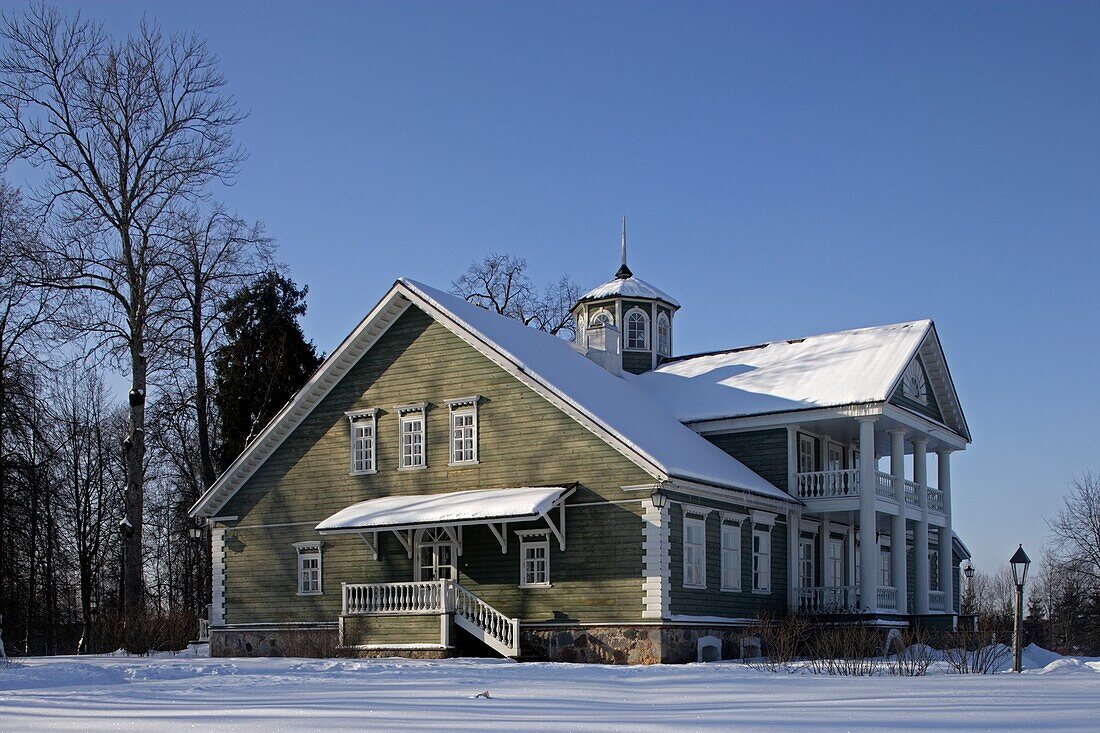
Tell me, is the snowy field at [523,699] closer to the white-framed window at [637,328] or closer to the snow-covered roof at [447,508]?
the snow-covered roof at [447,508]

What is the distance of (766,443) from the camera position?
2981cm

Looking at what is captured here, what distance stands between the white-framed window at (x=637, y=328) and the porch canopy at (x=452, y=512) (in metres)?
10.9

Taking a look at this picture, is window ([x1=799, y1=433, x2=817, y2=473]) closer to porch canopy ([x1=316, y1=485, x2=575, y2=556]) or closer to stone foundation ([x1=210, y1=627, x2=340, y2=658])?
porch canopy ([x1=316, y1=485, x2=575, y2=556])

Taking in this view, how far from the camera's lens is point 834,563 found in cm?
3173

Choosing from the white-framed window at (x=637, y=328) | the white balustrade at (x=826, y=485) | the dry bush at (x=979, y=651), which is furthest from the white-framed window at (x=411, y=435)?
the dry bush at (x=979, y=651)

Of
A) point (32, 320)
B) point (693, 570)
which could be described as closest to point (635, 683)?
point (693, 570)

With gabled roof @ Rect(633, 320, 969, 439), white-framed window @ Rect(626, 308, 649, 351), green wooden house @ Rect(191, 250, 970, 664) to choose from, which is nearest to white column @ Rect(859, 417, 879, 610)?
green wooden house @ Rect(191, 250, 970, 664)

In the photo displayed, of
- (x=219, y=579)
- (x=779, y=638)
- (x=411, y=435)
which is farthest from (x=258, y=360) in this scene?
(x=779, y=638)

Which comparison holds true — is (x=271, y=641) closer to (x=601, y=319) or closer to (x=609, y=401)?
(x=609, y=401)

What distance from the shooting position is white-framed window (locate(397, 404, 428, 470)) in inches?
1136

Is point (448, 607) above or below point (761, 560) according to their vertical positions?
below

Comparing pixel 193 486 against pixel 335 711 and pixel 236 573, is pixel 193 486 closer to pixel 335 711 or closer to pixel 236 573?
pixel 236 573

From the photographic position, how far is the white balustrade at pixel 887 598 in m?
29.3

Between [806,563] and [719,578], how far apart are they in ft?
14.6
